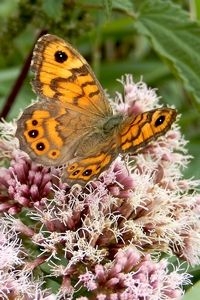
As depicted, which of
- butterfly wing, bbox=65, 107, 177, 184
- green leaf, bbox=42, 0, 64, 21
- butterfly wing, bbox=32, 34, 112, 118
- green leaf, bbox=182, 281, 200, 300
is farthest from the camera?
green leaf, bbox=42, 0, 64, 21

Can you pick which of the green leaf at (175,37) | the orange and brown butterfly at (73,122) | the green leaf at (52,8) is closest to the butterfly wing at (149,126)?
the orange and brown butterfly at (73,122)

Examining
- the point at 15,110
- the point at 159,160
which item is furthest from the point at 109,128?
the point at 15,110

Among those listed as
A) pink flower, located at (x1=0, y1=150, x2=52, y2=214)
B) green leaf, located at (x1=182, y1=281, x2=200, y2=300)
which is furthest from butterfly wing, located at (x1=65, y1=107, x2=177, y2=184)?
green leaf, located at (x1=182, y1=281, x2=200, y2=300)

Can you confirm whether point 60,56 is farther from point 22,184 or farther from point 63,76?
point 22,184

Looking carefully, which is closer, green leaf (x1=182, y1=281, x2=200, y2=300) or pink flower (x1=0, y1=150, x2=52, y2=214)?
green leaf (x1=182, y1=281, x2=200, y2=300)

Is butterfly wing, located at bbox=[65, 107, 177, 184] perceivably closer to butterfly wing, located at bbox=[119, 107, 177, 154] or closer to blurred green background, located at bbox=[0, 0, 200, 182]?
butterfly wing, located at bbox=[119, 107, 177, 154]

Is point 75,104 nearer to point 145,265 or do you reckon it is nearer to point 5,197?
point 5,197

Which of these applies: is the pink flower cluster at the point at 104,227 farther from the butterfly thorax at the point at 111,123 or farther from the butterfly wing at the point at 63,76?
the butterfly wing at the point at 63,76

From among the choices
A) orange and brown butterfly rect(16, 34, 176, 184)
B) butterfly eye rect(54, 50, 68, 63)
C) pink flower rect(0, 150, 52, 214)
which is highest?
butterfly eye rect(54, 50, 68, 63)
